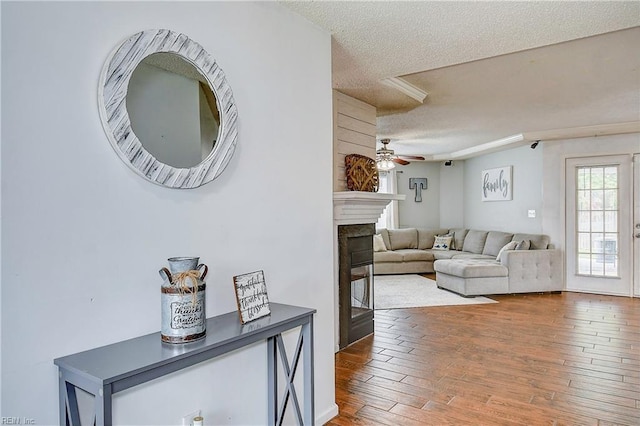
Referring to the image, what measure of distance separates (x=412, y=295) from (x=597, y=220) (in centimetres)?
298

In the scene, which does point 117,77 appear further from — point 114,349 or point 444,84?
point 444,84

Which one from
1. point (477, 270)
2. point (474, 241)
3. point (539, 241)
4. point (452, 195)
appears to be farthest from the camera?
point (452, 195)

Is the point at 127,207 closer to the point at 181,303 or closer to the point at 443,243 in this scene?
the point at 181,303

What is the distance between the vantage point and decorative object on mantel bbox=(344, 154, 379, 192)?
379 cm

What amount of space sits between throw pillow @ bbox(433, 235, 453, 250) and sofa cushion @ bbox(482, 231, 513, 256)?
926 mm

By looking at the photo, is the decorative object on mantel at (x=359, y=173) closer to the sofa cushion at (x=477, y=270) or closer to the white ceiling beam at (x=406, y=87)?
the white ceiling beam at (x=406, y=87)

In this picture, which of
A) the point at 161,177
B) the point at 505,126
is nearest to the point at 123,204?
the point at 161,177

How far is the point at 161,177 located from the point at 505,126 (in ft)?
17.9

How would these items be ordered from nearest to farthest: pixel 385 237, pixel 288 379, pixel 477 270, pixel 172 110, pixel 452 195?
pixel 172 110, pixel 288 379, pixel 477 270, pixel 385 237, pixel 452 195

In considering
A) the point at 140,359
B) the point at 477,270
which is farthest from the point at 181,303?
the point at 477,270

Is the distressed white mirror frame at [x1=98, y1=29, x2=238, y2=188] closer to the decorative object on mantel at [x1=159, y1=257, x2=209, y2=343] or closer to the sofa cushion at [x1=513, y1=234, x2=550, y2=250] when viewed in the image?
the decorative object on mantel at [x1=159, y1=257, x2=209, y2=343]

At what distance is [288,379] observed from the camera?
1.85 metres

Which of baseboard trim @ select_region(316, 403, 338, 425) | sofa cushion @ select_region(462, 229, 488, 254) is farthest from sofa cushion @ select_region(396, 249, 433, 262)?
baseboard trim @ select_region(316, 403, 338, 425)

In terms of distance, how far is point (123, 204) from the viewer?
141cm
